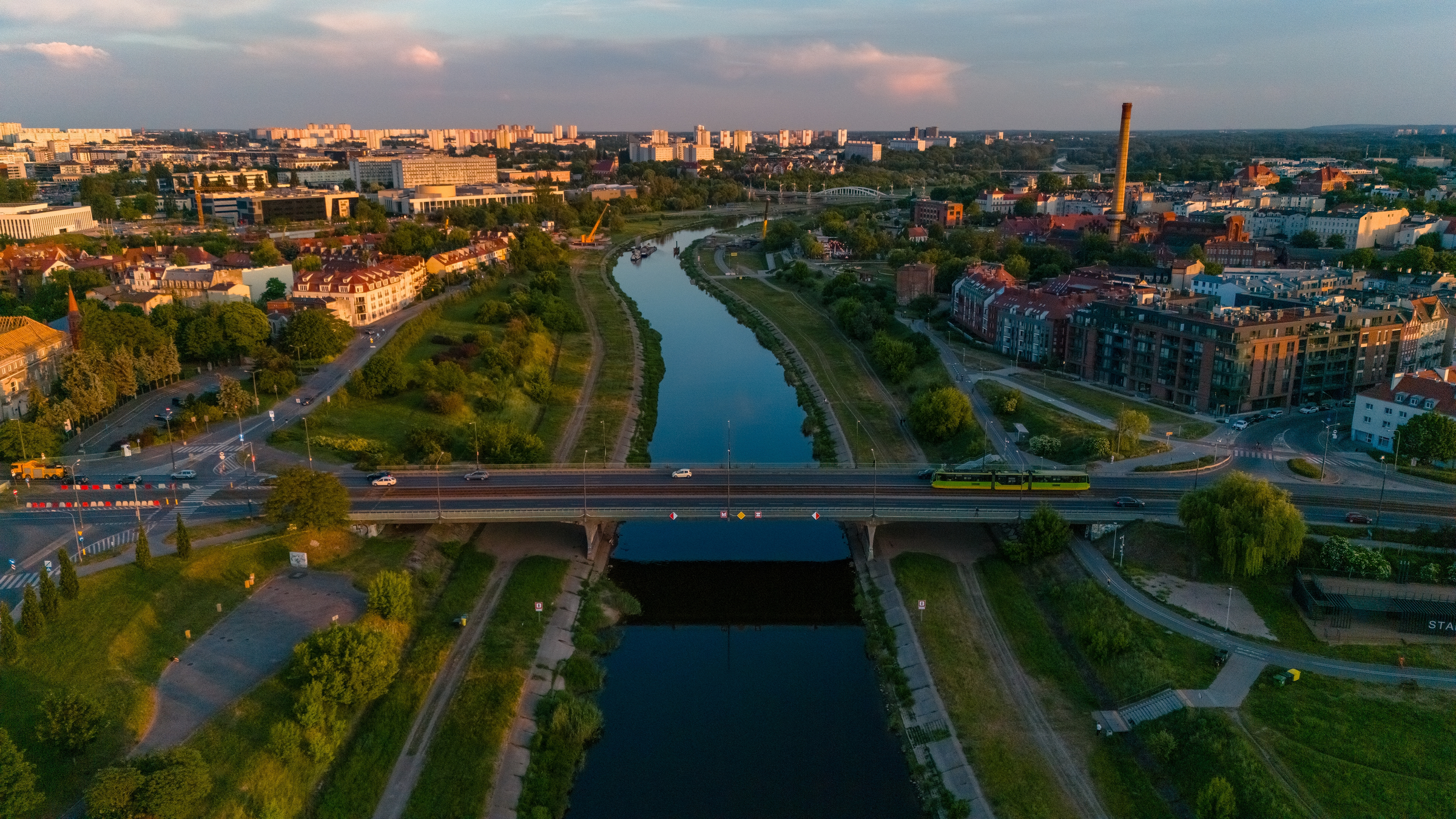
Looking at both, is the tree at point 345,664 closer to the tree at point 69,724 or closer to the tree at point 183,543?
the tree at point 69,724

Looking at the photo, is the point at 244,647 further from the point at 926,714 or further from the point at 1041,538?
the point at 1041,538

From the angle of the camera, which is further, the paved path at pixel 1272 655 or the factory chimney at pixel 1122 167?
the factory chimney at pixel 1122 167

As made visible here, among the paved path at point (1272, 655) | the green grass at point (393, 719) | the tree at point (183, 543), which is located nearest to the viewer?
the green grass at point (393, 719)

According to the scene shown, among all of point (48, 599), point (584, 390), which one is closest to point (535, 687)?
point (48, 599)

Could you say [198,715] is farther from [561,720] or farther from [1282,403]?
[1282,403]

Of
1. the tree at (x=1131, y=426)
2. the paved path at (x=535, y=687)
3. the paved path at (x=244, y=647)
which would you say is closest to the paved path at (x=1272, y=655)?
the tree at (x=1131, y=426)

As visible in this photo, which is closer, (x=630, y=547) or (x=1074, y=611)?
(x=1074, y=611)

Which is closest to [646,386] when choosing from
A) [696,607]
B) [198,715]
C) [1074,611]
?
[696,607]
